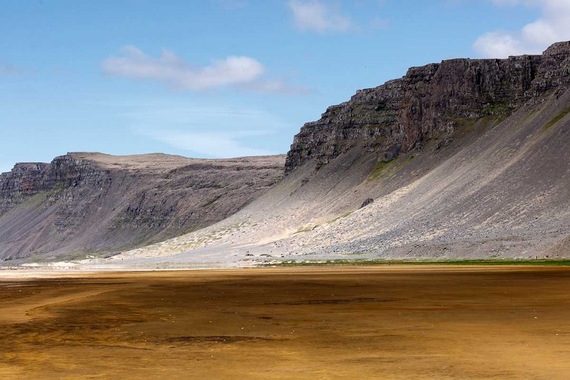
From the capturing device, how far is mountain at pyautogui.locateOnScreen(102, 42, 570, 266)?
103 metres

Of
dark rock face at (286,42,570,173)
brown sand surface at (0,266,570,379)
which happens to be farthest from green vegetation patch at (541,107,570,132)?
brown sand surface at (0,266,570,379)

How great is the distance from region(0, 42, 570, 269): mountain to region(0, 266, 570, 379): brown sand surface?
5254 centimetres

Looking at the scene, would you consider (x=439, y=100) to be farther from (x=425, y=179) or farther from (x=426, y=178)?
(x=425, y=179)

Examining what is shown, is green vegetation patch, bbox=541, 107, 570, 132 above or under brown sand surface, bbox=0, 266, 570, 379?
above

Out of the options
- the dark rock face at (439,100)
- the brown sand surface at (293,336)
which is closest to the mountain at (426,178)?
the dark rock face at (439,100)

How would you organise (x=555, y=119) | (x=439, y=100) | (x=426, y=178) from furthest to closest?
(x=439, y=100)
(x=426, y=178)
(x=555, y=119)

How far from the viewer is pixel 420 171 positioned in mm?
146250

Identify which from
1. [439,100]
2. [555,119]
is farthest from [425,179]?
[439,100]

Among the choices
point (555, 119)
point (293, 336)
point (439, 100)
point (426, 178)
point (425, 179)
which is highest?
point (439, 100)

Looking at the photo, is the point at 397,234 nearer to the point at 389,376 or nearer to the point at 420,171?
the point at 420,171

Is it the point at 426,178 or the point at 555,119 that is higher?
the point at 555,119

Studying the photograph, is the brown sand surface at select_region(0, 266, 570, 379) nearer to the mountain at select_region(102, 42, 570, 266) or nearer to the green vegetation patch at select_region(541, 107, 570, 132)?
the mountain at select_region(102, 42, 570, 266)

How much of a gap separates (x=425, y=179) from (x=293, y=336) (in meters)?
114

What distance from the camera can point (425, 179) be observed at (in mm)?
135375
